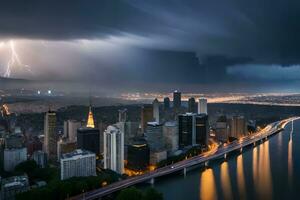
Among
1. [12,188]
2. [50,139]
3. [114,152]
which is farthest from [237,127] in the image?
[12,188]

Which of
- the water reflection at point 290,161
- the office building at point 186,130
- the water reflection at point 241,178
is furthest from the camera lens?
the office building at point 186,130

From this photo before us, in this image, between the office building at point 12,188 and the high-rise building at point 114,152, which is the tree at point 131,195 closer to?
the office building at point 12,188

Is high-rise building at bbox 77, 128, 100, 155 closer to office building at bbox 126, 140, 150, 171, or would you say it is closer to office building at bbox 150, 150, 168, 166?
office building at bbox 126, 140, 150, 171

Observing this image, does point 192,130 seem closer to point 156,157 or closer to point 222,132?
point 222,132

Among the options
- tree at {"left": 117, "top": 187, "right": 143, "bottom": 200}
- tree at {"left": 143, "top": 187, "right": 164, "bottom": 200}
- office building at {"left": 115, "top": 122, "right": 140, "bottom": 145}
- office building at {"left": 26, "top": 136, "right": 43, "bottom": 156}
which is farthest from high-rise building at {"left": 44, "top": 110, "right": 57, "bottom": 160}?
tree at {"left": 143, "top": 187, "right": 164, "bottom": 200}

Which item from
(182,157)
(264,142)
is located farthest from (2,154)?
(264,142)

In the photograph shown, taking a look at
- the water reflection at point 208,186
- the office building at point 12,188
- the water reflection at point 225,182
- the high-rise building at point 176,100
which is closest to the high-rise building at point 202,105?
the high-rise building at point 176,100
